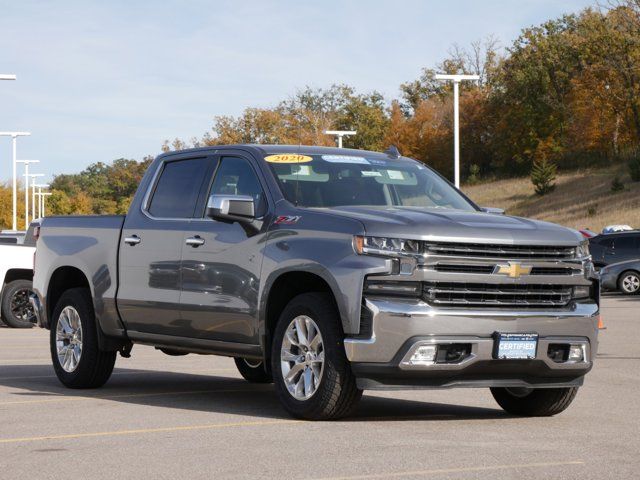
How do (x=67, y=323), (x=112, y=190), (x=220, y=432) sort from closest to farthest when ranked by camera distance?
(x=220, y=432) → (x=67, y=323) → (x=112, y=190)

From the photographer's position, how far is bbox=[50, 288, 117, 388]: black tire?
11.9 meters

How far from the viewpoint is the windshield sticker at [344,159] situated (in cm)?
1059

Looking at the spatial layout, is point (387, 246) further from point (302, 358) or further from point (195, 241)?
point (195, 241)

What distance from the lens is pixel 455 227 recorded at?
9102 mm

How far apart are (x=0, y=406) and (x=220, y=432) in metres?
2.48

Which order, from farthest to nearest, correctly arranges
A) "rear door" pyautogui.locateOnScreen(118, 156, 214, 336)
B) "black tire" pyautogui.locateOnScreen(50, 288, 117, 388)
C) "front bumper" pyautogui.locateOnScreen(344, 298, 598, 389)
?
"black tire" pyautogui.locateOnScreen(50, 288, 117, 388), "rear door" pyautogui.locateOnScreen(118, 156, 214, 336), "front bumper" pyautogui.locateOnScreen(344, 298, 598, 389)

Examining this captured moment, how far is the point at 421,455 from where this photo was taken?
7.74 metres

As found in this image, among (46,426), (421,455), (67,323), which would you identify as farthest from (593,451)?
(67,323)

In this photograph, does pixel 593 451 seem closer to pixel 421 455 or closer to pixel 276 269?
pixel 421 455

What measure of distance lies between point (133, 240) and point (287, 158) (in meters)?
1.73

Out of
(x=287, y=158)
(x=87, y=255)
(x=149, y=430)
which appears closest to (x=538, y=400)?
(x=287, y=158)

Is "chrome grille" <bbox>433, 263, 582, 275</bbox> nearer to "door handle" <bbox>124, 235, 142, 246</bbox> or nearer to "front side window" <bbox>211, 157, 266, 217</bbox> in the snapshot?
"front side window" <bbox>211, 157, 266, 217</bbox>

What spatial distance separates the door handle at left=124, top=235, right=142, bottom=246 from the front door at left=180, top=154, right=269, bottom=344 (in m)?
0.78

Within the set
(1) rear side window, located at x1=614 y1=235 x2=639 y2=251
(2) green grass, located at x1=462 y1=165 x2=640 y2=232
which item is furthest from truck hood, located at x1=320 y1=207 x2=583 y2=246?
(2) green grass, located at x1=462 y1=165 x2=640 y2=232
